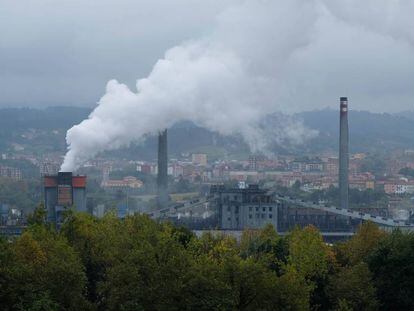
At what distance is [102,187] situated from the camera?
286ft

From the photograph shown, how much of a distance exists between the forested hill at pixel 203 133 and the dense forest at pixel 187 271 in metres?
65.6

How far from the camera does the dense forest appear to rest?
25.5m

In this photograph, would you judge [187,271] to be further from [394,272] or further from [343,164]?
[343,164]

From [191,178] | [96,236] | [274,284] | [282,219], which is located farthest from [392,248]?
[191,178]

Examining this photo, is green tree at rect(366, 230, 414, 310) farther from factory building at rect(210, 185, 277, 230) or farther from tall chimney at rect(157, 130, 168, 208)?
tall chimney at rect(157, 130, 168, 208)

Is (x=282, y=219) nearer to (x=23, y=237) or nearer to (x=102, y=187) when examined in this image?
(x=102, y=187)

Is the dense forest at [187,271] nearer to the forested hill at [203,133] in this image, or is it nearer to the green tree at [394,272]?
the green tree at [394,272]

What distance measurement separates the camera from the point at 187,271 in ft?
85.4

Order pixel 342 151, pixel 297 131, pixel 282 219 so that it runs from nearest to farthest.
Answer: pixel 282 219 < pixel 342 151 < pixel 297 131

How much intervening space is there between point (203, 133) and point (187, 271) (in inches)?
3454

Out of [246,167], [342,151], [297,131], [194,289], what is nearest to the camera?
[194,289]

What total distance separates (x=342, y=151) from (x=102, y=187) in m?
Result: 22.8

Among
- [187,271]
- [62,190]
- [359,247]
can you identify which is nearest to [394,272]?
[359,247]

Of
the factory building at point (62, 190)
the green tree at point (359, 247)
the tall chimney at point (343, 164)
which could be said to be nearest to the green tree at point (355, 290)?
the green tree at point (359, 247)
